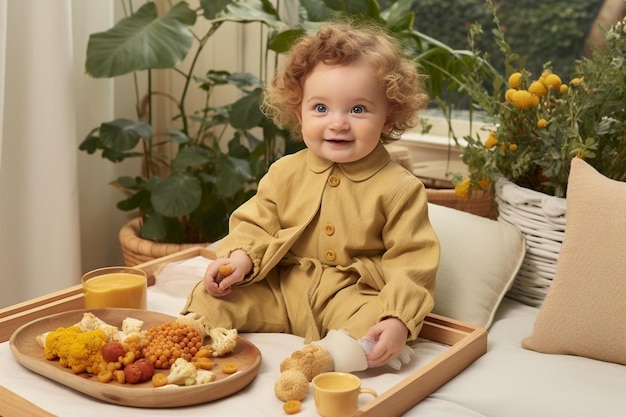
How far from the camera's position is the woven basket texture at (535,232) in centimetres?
150

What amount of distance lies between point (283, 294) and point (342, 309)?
0.13 meters

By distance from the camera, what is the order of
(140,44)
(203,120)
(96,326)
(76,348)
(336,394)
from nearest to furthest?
(336,394) < (76,348) < (96,326) < (140,44) < (203,120)

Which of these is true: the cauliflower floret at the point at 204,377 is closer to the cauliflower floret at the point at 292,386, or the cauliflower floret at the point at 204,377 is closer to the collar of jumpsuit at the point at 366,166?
the cauliflower floret at the point at 292,386

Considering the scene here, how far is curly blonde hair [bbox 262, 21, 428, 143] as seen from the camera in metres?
1.32

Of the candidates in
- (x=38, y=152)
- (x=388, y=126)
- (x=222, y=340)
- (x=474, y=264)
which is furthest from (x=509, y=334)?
(x=38, y=152)

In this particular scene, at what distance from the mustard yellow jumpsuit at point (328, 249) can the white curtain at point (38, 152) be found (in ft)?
2.66

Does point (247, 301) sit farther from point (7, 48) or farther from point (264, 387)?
point (7, 48)

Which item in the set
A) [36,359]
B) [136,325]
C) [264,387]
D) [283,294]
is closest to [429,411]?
[264,387]

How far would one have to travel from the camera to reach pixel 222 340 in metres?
1.24

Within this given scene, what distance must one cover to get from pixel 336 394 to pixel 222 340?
0.27m

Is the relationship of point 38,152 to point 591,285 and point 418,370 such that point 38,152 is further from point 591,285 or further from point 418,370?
point 591,285

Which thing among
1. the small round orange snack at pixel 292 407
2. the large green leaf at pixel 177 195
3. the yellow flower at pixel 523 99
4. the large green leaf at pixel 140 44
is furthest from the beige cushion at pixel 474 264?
the large green leaf at pixel 140 44

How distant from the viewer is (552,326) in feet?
4.37

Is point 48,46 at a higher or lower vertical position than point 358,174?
higher
